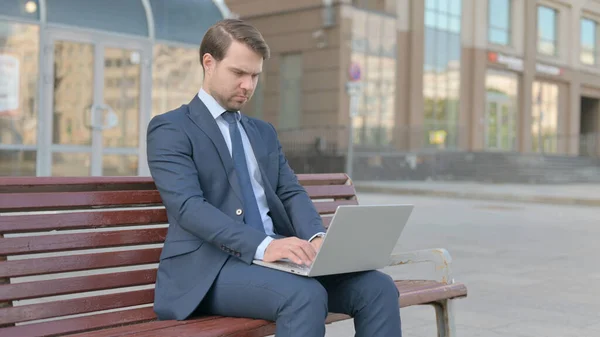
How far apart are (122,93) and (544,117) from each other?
31.5 metres

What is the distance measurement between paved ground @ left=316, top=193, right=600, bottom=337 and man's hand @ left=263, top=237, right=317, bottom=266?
2.00 metres

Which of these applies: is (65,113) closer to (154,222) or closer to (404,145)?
(154,222)

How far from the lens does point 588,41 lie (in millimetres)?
45219

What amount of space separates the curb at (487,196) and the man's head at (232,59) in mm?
16042

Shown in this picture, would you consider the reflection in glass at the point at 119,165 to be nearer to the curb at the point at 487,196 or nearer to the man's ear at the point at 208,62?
the curb at the point at 487,196

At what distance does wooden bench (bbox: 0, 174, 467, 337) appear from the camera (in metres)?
2.96

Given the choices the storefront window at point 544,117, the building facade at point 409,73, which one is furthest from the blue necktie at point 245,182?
the storefront window at point 544,117

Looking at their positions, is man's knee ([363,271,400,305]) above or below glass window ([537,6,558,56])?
below

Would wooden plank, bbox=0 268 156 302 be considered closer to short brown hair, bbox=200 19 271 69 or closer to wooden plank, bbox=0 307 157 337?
wooden plank, bbox=0 307 157 337

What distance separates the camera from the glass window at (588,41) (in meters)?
44.7

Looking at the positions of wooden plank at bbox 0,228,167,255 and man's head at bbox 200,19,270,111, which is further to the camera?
man's head at bbox 200,19,270,111

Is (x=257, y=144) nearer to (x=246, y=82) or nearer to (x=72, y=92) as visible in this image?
(x=246, y=82)

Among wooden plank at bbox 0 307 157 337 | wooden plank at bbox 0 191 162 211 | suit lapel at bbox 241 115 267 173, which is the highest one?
suit lapel at bbox 241 115 267 173

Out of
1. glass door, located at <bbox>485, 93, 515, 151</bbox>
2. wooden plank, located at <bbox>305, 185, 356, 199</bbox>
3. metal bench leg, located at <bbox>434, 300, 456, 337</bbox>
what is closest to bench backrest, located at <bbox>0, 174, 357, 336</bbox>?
wooden plank, located at <bbox>305, 185, 356, 199</bbox>
